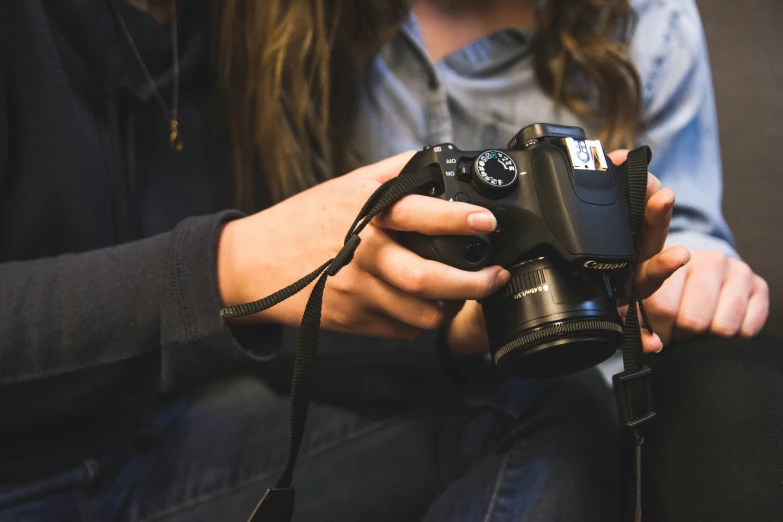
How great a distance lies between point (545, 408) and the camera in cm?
43

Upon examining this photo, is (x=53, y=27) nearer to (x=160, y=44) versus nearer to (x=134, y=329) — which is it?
(x=160, y=44)

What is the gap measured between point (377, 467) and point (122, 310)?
20 cm

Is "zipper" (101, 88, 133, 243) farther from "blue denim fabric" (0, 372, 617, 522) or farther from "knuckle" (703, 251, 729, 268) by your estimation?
"knuckle" (703, 251, 729, 268)

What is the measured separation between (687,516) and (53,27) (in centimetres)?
53

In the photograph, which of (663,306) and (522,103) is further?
(522,103)

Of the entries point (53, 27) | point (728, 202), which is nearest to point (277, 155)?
point (53, 27)

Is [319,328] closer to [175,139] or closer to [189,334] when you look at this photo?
[189,334]

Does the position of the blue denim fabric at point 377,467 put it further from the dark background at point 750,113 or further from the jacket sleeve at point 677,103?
the dark background at point 750,113

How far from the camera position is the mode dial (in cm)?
32

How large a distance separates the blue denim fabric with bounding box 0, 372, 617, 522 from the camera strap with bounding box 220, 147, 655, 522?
63mm

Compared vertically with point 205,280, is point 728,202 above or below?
below

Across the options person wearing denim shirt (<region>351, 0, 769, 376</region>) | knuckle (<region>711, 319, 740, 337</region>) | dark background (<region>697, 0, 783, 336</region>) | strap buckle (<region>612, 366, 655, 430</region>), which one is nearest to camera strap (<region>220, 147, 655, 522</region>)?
strap buckle (<region>612, 366, 655, 430</region>)

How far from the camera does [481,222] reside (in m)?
0.30

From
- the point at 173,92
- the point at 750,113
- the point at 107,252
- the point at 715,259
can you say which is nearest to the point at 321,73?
the point at 173,92
